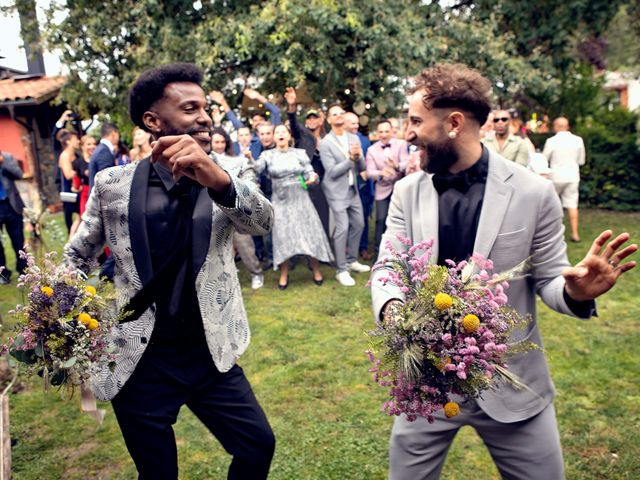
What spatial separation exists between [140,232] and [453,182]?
1.41 meters

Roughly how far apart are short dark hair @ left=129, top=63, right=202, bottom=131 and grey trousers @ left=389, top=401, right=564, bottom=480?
6.07ft

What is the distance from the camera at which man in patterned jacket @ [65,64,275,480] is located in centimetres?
262

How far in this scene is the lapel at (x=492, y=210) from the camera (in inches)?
96.9

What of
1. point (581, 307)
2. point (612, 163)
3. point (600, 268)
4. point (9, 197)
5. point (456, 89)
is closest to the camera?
point (600, 268)

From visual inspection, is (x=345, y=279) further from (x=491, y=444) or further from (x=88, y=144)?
(x=491, y=444)

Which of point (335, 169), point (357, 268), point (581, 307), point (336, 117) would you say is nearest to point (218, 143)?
point (335, 169)

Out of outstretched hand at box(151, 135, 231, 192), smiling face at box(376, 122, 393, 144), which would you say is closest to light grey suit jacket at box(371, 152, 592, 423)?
outstretched hand at box(151, 135, 231, 192)

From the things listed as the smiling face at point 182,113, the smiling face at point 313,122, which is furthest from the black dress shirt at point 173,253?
the smiling face at point 313,122

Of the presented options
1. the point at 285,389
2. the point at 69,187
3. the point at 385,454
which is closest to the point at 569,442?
the point at 385,454

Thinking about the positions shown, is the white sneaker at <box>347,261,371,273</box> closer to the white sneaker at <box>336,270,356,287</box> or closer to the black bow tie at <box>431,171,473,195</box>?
the white sneaker at <box>336,270,356,287</box>

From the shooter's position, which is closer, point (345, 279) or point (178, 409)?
point (178, 409)

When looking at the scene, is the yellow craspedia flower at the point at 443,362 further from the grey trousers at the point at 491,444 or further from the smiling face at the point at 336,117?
the smiling face at the point at 336,117

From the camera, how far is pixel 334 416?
4641mm

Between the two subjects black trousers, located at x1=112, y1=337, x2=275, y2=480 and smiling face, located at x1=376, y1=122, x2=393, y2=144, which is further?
smiling face, located at x1=376, y1=122, x2=393, y2=144
